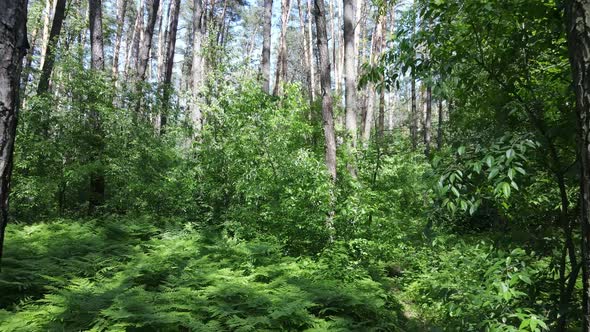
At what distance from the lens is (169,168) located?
9461 mm

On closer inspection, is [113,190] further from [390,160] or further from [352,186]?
[390,160]

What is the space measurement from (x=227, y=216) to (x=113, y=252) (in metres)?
2.67

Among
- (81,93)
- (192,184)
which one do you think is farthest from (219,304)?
(81,93)

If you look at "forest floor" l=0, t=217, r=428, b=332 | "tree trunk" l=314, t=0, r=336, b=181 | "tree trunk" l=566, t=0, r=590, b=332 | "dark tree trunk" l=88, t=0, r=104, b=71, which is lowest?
"forest floor" l=0, t=217, r=428, b=332

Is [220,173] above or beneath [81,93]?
beneath

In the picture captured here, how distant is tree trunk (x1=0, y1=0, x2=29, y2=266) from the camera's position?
2.87m

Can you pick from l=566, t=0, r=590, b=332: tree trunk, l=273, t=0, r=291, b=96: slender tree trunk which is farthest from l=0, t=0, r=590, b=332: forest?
l=273, t=0, r=291, b=96: slender tree trunk

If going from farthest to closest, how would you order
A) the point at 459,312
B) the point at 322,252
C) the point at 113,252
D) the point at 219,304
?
the point at 322,252
the point at 113,252
the point at 219,304
the point at 459,312

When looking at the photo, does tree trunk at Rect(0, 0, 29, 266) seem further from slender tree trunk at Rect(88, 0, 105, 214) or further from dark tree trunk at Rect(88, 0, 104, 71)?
dark tree trunk at Rect(88, 0, 104, 71)

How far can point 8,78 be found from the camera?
2920 mm

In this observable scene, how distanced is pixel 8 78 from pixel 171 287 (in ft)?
9.64

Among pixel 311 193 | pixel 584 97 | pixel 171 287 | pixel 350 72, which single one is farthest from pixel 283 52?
pixel 584 97

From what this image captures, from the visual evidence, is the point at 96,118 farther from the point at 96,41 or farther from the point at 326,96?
the point at 326,96

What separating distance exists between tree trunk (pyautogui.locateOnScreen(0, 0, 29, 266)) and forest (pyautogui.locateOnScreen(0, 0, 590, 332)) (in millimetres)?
14
